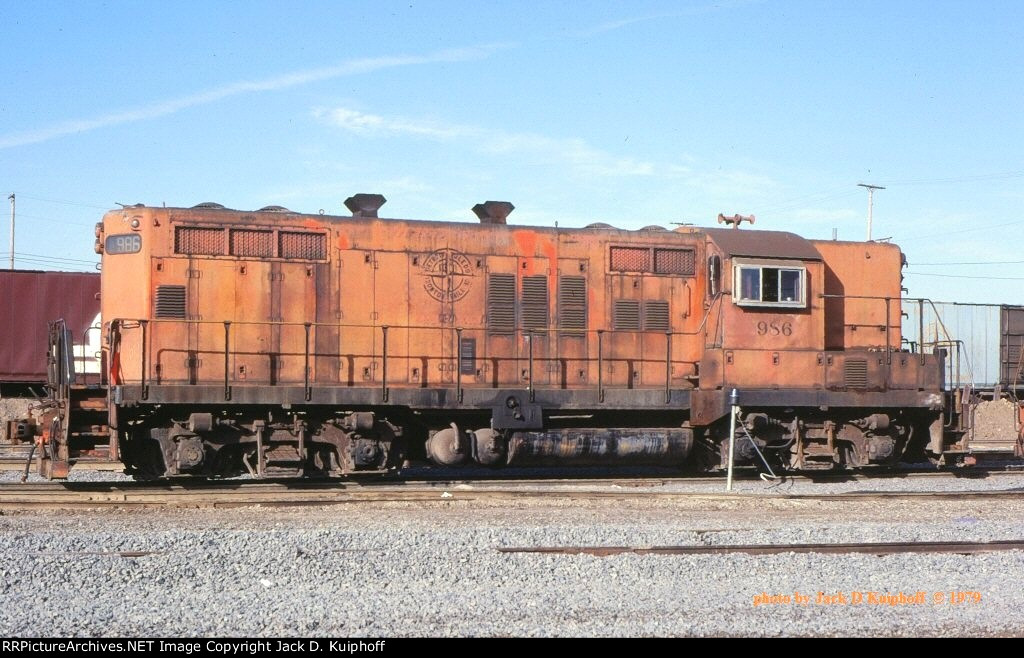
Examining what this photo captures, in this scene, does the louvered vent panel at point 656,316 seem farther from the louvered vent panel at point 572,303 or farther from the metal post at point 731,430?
the metal post at point 731,430

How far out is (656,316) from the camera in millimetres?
14906

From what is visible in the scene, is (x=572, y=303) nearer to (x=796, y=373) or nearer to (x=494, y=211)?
(x=494, y=211)

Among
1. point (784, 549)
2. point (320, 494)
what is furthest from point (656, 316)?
Result: point (784, 549)

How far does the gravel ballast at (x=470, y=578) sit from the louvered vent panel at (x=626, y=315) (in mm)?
4232

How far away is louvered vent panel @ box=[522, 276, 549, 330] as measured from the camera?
14609mm

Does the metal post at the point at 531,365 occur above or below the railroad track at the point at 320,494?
above

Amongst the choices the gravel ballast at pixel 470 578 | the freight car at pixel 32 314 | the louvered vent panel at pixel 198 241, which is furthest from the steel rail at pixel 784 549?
the freight car at pixel 32 314

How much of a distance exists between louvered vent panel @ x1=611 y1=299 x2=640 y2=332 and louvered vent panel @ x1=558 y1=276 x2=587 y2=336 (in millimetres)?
452

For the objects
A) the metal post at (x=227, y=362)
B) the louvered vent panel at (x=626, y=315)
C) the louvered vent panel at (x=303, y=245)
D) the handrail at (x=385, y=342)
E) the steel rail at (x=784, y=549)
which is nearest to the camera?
the steel rail at (x=784, y=549)

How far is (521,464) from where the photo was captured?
46.2ft

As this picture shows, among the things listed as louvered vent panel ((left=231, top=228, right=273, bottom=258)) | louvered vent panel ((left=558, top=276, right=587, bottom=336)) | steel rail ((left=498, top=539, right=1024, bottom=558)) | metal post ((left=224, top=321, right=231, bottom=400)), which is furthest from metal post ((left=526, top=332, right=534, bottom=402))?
steel rail ((left=498, top=539, right=1024, bottom=558))

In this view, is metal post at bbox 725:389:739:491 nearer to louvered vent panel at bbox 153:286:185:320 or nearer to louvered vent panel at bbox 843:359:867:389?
louvered vent panel at bbox 843:359:867:389

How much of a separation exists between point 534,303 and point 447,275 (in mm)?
1312

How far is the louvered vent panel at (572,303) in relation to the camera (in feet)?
48.2
